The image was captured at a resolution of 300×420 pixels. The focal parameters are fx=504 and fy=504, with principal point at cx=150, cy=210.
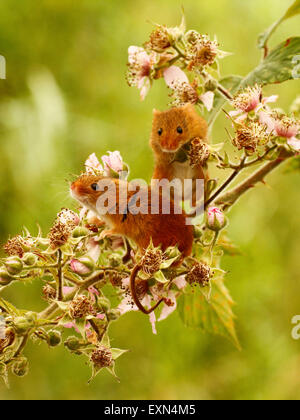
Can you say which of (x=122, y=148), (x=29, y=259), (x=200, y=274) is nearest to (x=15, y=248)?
(x=29, y=259)

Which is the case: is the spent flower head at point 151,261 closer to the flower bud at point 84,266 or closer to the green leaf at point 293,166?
the flower bud at point 84,266

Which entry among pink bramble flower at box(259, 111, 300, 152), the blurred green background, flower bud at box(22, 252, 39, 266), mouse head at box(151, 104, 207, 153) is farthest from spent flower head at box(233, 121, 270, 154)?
the blurred green background

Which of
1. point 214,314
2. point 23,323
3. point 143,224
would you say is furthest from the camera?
point 214,314

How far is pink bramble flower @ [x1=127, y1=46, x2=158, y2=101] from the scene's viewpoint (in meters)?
0.59

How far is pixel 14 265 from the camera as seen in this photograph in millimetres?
461

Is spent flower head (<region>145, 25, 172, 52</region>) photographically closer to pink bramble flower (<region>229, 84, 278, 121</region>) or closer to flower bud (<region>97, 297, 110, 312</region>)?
pink bramble flower (<region>229, 84, 278, 121</region>)

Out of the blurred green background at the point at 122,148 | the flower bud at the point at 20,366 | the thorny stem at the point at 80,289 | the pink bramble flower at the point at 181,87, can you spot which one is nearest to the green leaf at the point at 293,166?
the pink bramble flower at the point at 181,87

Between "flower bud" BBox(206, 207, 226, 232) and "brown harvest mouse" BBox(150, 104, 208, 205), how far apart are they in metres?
A: 0.09

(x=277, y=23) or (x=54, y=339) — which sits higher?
(x=277, y=23)

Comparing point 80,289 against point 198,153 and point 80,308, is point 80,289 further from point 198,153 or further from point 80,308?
point 198,153

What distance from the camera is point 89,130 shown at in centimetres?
148

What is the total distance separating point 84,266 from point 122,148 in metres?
0.68

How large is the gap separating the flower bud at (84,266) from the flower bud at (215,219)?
12cm

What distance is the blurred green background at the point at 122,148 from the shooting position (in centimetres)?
132
